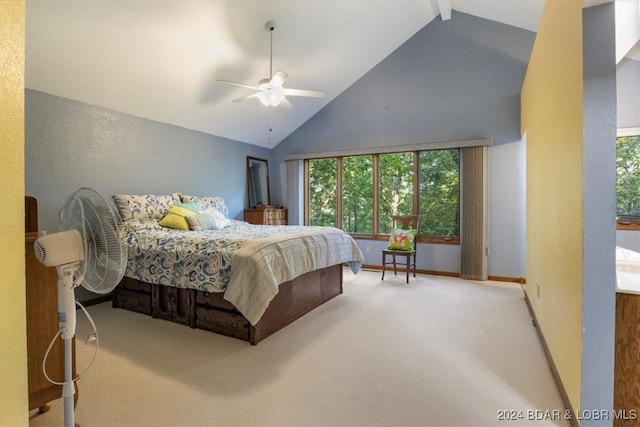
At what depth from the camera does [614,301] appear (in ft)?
4.35

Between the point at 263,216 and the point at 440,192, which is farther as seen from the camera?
the point at 263,216

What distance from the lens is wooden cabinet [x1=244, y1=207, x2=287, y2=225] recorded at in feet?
17.2

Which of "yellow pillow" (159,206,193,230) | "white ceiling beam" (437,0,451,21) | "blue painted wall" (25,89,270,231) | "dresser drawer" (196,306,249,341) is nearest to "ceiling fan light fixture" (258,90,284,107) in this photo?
"yellow pillow" (159,206,193,230)

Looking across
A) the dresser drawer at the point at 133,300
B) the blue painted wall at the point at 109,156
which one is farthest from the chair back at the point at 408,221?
the dresser drawer at the point at 133,300

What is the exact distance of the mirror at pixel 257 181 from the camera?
5.62 meters

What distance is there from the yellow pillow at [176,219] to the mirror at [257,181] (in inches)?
80.6

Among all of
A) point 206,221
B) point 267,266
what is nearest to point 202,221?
point 206,221

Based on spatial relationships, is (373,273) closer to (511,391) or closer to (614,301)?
(511,391)

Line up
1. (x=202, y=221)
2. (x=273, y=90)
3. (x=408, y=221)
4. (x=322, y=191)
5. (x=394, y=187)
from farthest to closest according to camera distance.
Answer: (x=322, y=191)
(x=394, y=187)
(x=408, y=221)
(x=202, y=221)
(x=273, y=90)

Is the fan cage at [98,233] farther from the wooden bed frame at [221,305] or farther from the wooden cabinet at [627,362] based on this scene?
the wooden cabinet at [627,362]

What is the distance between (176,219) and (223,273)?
4.80 feet

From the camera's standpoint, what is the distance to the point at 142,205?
11.7ft

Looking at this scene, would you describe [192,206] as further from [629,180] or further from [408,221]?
[629,180]

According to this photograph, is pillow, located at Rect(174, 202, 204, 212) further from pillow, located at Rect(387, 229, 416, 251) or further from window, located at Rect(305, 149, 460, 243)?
pillow, located at Rect(387, 229, 416, 251)
